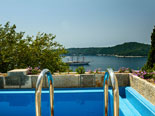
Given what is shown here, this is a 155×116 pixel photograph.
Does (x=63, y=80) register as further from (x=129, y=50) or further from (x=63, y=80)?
(x=129, y=50)

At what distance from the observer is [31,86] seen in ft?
20.9

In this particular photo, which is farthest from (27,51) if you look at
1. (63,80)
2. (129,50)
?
(129,50)

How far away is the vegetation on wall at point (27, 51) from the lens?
32.9 feet

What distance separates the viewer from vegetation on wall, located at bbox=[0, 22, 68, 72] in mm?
10023

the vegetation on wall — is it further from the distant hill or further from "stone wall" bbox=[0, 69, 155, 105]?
the distant hill

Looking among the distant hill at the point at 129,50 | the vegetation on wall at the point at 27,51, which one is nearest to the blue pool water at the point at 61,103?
the vegetation on wall at the point at 27,51

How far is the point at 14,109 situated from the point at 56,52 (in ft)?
19.8

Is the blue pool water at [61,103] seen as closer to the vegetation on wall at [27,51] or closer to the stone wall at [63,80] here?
the stone wall at [63,80]

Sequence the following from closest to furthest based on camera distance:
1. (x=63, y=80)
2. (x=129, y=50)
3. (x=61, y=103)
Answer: (x=61, y=103) → (x=63, y=80) → (x=129, y=50)

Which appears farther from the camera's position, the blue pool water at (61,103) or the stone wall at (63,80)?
the stone wall at (63,80)

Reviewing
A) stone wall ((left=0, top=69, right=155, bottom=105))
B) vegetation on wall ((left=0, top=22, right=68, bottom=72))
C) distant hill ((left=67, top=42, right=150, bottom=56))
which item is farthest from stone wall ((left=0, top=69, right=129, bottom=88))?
distant hill ((left=67, top=42, right=150, bottom=56))

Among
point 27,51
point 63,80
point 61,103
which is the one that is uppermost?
point 27,51

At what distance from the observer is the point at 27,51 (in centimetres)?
1002

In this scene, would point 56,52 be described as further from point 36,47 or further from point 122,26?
point 122,26
